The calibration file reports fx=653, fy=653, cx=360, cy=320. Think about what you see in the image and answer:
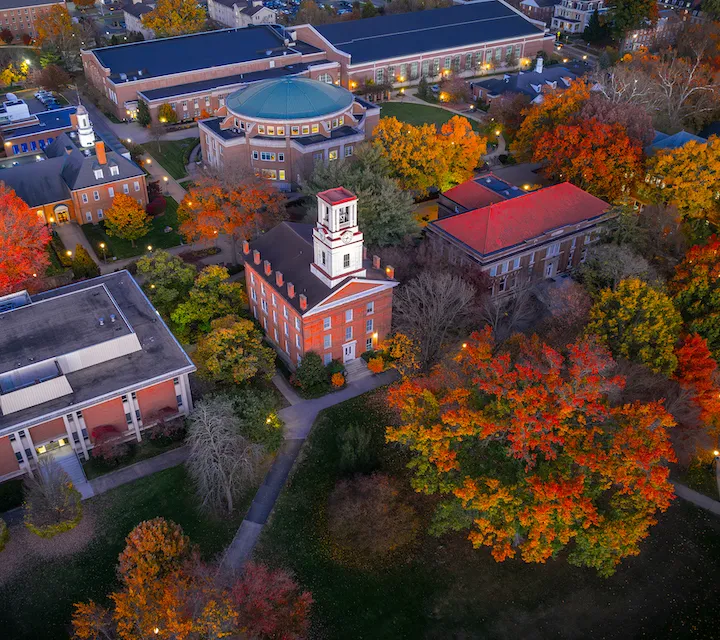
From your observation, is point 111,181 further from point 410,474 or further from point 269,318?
point 410,474

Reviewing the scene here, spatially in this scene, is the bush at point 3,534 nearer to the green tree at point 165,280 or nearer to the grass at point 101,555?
the grass at point 101,555

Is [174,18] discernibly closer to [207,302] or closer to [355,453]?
[207,302]

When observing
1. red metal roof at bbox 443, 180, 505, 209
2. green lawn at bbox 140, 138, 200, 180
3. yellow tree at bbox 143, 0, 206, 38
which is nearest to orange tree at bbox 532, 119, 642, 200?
red metal roof at bbox 443, 180, 505, 209

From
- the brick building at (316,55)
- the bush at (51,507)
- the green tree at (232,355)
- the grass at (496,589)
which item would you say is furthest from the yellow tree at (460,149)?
the bush at (51,507)

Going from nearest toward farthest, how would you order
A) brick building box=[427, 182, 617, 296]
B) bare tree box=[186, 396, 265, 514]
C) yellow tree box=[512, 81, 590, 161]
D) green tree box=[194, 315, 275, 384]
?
bare tree box=[186, 396, 265, 514] < green tree box=[194, 315, 275, 384] < brick building box=[427, 182, 617, 296] < yellow tree box=[512, 81, 590, 161]

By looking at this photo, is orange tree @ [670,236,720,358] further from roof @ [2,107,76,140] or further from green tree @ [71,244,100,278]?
roof @ [2,107,76,140]

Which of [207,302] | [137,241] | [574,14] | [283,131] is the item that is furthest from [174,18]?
[207,302]

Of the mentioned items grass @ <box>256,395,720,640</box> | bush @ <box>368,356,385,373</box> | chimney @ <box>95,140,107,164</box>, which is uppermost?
chimney @ <box>95,140,107,164</box>
